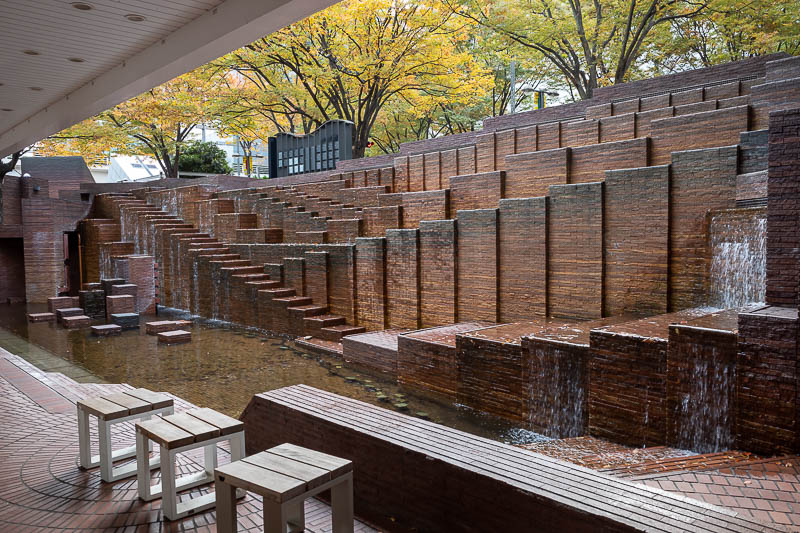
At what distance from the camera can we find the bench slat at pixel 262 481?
2.50 meters

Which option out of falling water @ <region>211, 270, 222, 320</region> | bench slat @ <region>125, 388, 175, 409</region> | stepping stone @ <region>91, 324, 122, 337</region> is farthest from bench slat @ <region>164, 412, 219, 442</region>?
falling water @ <region>211, 270, 222, 320</region>

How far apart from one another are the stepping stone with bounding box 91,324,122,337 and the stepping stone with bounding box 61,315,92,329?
3.63 feet

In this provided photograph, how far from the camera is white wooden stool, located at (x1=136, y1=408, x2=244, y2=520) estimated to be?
129 inches

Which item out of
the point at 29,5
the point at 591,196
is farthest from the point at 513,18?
the point at 29,5

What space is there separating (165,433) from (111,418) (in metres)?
0.72

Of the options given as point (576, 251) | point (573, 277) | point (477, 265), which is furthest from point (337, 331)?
point (576, 251)

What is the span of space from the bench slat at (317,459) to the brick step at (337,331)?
7.91 m

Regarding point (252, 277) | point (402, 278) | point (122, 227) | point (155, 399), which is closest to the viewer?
point (155, 399)

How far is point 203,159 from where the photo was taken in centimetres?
2772

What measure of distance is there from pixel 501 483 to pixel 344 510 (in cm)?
81

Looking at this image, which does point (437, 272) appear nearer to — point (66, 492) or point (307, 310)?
point (307, 310)

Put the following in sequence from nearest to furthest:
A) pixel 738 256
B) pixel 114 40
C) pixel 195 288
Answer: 1. pixel 114 40
2. pixel 738 256
3. pixel 195 288

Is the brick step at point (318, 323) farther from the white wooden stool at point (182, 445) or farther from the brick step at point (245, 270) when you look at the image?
the white wooden stool at point (182, 445)

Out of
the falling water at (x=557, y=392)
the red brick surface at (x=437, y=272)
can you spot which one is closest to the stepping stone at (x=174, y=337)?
the red brick surface at (x=437, y=272)
